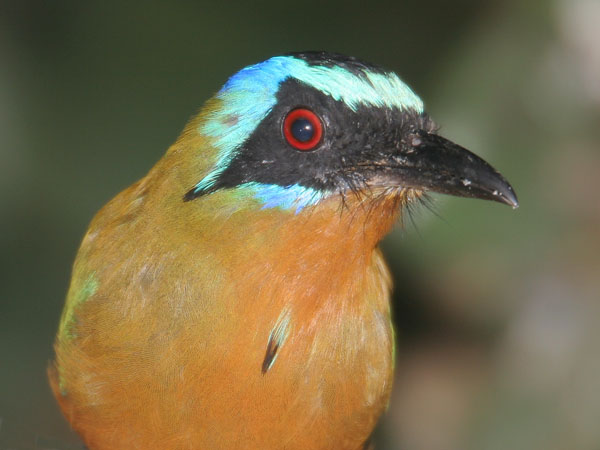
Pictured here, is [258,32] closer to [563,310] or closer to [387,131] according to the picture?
[563,310]

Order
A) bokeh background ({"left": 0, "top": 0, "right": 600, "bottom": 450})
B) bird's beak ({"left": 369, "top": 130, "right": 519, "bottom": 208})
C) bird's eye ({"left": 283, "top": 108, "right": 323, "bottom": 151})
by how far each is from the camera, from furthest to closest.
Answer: bokeh background ({"left": 0, "top": 0, "right": 600, "bottom": 450}) → bird's beak ({"left": 369, "top": 130, "right": 519, "bottom": 208}) → bird's eye ({"left": 283, "top": 108, "right": 323, "bottom": 151})

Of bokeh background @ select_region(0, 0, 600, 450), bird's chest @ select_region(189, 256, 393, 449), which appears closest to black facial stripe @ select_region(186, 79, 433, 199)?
bird's chest @ select_region(189, 256, 393, 449)

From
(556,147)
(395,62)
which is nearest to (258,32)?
(395,62)

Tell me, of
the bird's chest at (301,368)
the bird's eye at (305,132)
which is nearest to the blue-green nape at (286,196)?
→ the bird's eye at (305,132)

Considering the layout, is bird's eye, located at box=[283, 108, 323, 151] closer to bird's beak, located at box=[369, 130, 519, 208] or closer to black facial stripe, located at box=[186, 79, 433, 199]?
black facial stripe, located at box=[186, 79, 433, 199]

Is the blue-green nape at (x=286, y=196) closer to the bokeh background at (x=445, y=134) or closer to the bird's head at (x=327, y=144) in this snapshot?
the bird's head at (x=327, y=144)
